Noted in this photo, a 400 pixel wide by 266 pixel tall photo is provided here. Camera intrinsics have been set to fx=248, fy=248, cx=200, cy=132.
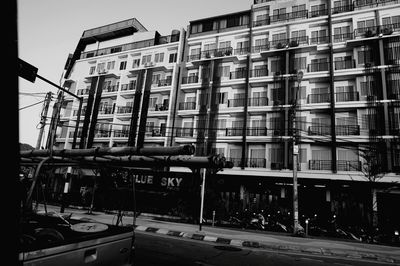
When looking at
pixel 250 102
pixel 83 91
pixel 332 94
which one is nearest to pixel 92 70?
pixel 83 91

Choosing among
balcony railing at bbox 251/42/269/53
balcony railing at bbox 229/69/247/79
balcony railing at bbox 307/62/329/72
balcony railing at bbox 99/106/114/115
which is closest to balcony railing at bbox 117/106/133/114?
balcony railing at bbox 99/106/114/115

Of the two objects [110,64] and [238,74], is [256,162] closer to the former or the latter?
[238,74]

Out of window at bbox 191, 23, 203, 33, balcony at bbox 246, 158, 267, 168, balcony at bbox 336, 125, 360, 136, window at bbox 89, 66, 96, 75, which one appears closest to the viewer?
balcony at bbox 336, 125, 360, 136

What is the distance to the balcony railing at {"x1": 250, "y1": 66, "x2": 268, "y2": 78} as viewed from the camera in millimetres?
27609

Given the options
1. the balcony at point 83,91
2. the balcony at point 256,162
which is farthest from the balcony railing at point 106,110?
the balcony at point 256,162

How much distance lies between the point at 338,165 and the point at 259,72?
1267 cm

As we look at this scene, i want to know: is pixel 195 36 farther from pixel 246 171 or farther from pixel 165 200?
pixel 165 200

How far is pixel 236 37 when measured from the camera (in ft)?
99.3

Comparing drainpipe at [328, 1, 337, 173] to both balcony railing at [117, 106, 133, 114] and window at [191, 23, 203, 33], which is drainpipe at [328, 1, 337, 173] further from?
balcony railing at [117, 106, 133, 114]

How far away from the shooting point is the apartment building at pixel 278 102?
21.5 meters

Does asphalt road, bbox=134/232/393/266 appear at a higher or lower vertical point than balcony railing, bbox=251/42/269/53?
lower

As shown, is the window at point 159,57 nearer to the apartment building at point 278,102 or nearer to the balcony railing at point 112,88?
the apartment building at point 278,102

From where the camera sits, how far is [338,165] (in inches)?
874

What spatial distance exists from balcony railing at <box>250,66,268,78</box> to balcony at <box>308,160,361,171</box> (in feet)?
35.2
